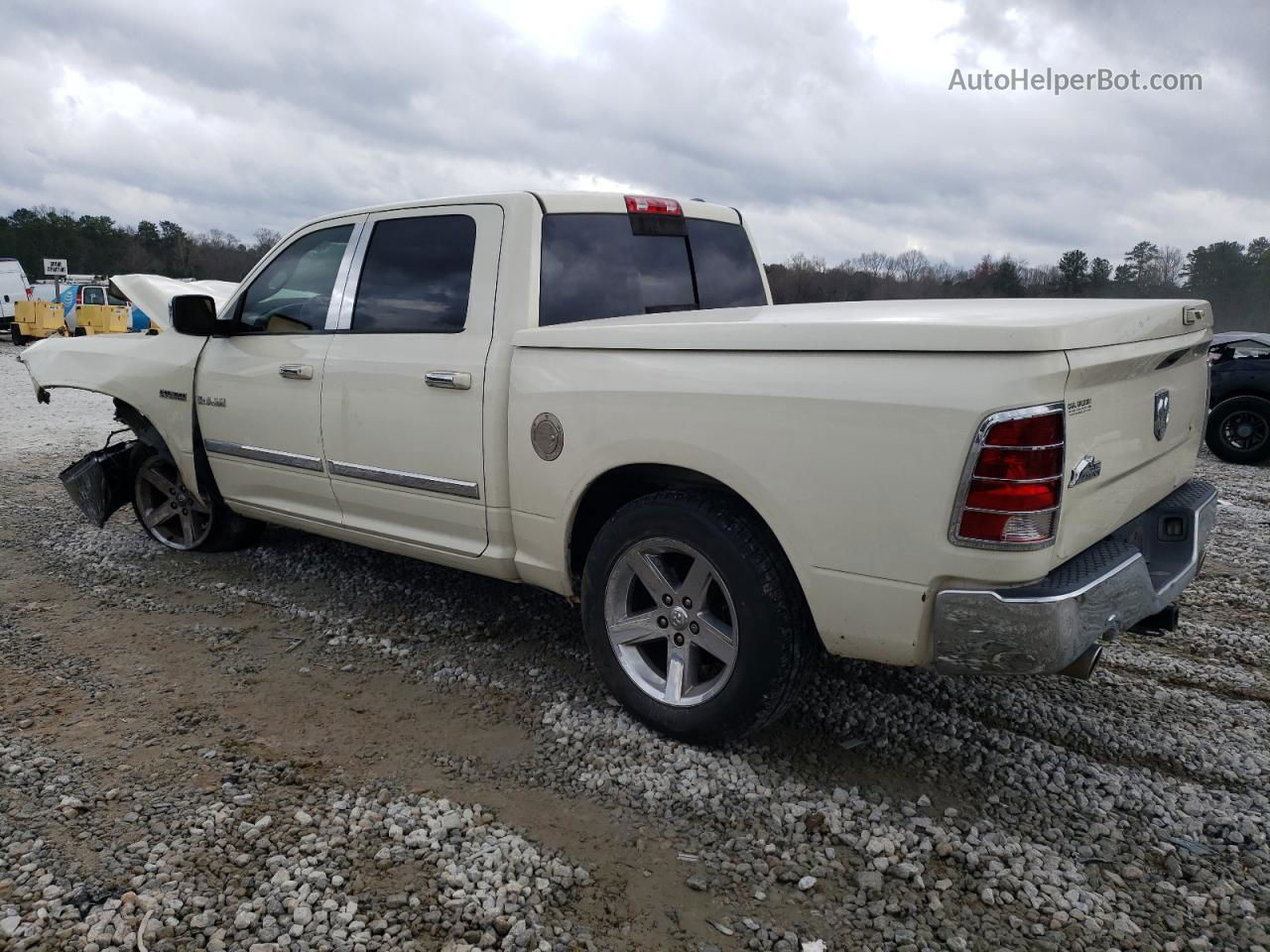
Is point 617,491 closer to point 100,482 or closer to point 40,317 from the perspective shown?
point 100,482

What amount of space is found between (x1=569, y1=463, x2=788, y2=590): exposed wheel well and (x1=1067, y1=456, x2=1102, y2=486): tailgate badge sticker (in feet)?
3.05

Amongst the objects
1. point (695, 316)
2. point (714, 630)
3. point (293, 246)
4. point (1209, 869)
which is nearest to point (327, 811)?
point (714, 630)

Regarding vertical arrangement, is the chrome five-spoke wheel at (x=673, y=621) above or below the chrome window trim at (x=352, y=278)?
below

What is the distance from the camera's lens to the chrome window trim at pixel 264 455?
4289mm

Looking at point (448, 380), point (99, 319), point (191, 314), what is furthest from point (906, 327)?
point (99, 319)

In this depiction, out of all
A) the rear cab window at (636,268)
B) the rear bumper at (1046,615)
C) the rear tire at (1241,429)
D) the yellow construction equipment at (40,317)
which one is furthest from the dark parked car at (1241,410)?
the yellow construction equipment at (40,317)

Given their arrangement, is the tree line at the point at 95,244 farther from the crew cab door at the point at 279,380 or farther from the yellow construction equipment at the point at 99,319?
the crew cab door at the point at 279,380

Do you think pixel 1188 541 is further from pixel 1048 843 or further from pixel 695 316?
pixel 695 316

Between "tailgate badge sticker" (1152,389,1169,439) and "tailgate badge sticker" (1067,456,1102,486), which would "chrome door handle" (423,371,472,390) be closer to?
"tailgate badge sticker" (1067,456,1102,486)

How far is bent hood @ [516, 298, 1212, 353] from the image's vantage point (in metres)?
2.36

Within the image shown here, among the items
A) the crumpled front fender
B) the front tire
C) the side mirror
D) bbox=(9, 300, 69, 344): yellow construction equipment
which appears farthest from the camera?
bbox=(9, 300, 69, 344): yellow construction equipment

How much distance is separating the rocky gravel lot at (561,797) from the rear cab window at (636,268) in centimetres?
155

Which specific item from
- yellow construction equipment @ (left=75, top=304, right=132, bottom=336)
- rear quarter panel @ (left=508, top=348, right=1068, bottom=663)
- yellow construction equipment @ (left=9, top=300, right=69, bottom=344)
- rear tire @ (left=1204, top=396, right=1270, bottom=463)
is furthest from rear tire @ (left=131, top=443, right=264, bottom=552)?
yellow construction equipment @ (left=9, top=300, right=69, bottom=344)

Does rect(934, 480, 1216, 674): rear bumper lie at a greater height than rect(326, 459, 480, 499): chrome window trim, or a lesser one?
lesser
